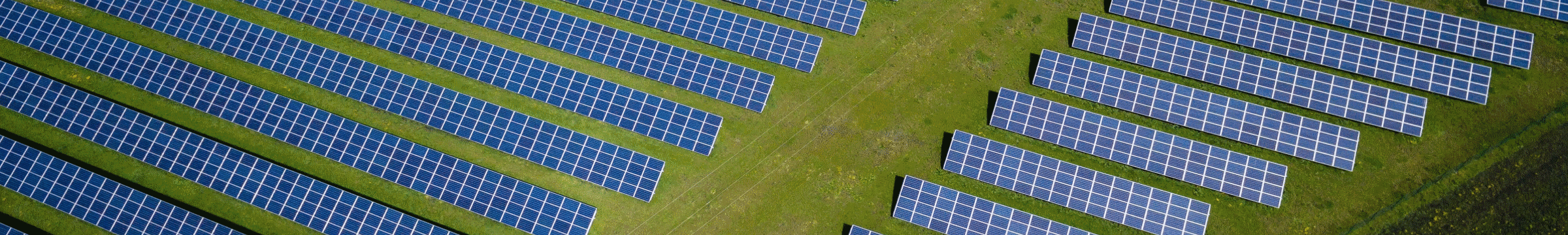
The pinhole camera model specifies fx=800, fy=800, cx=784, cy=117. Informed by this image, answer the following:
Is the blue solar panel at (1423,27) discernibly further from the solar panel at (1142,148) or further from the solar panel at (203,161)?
the solar panel at (203,161)

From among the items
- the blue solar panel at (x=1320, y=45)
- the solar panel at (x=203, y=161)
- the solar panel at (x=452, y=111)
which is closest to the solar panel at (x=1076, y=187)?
the blue solar panel at (x=1320, y=45)

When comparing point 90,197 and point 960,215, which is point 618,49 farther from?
point 90,197

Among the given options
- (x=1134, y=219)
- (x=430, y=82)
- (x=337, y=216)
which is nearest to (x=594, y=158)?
(x=430, y=82)

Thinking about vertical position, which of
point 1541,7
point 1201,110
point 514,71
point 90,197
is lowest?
point 90,197

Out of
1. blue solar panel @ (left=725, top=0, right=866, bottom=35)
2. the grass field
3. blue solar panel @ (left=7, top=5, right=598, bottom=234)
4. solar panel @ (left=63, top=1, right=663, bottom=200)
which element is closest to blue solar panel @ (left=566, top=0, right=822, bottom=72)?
the grass field

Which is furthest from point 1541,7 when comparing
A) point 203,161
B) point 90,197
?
point 90,197

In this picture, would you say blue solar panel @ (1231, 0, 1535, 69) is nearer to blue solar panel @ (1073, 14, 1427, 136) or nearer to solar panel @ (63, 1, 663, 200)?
blue solar panel @ (1073, 14, 1427, 136)

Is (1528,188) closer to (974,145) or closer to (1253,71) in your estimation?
(1253,71)
